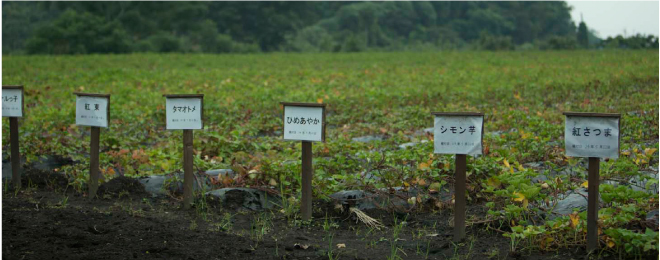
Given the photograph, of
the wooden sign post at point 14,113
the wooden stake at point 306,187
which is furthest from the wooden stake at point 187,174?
the wooden sign post at point 14,113

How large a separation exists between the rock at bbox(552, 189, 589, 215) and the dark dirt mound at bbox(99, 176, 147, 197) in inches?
157

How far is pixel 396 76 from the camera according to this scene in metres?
18.9

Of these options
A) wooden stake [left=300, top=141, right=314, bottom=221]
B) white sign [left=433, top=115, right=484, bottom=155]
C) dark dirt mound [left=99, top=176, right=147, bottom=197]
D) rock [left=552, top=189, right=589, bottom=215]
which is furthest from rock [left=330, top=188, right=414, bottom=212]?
dark dirt mound [left=99, top=176, right=147, bottom=197]

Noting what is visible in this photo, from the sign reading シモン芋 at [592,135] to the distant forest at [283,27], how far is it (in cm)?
2496

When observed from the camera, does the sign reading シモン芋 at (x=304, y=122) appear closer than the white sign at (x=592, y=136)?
No

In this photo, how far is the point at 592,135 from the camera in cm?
454

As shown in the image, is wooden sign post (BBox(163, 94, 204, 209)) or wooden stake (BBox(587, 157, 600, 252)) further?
wooden sign post (BBox(163, 94, 204, 209))

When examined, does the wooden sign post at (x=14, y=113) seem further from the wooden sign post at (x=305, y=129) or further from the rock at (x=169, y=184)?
the wooden sign post at (x=305, y=129)

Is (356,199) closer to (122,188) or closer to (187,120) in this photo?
(187,120)

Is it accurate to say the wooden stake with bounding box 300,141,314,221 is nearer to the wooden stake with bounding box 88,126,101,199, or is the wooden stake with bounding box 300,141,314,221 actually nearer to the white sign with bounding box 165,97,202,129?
the white sign with bounding box 165,97,202,129

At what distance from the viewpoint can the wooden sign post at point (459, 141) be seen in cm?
493

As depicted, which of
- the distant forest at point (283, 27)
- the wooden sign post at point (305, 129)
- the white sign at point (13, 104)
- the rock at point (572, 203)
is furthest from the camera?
the distant forest at point (283, 27)

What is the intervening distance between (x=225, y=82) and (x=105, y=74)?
4264mm

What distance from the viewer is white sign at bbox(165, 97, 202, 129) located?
245 inches
